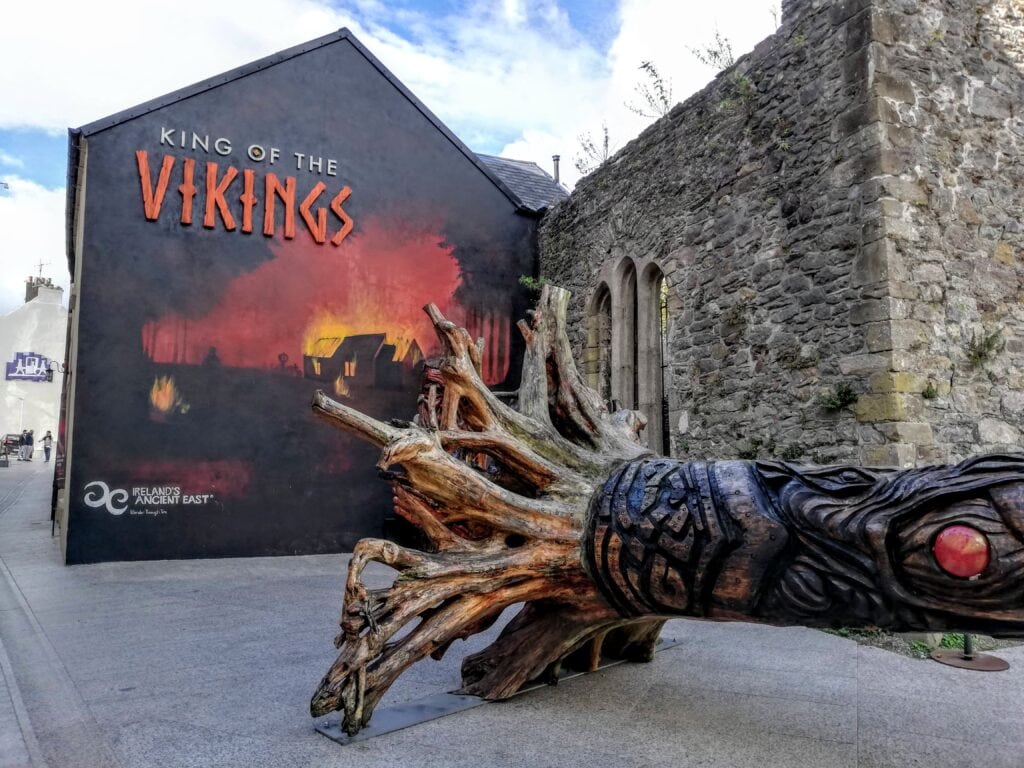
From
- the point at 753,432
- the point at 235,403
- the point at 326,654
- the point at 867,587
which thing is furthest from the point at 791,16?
the point at 235,403

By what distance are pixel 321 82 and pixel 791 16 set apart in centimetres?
670

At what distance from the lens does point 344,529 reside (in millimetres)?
10164

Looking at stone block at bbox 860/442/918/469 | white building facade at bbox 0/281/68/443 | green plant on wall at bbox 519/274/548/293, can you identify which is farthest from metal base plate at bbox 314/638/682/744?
white building facade at bbox 0/281/68/443

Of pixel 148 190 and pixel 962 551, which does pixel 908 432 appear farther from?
pixel 148 190

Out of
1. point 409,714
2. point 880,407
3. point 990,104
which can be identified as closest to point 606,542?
point 409,714

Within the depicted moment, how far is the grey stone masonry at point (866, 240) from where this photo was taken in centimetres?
614

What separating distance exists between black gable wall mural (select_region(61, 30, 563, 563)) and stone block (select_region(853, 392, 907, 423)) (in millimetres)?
6360

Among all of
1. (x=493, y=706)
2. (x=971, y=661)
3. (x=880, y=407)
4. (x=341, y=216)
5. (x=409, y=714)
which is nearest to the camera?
(x=409, y=714)

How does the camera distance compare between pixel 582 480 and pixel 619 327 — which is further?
pixel 619 327

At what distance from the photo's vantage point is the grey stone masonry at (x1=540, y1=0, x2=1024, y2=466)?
6141mm

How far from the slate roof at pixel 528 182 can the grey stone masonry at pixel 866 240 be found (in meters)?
4.77

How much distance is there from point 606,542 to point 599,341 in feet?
24.6

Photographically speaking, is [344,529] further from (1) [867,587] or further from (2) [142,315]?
(1) [867,587]

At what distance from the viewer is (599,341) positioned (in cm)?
1048
